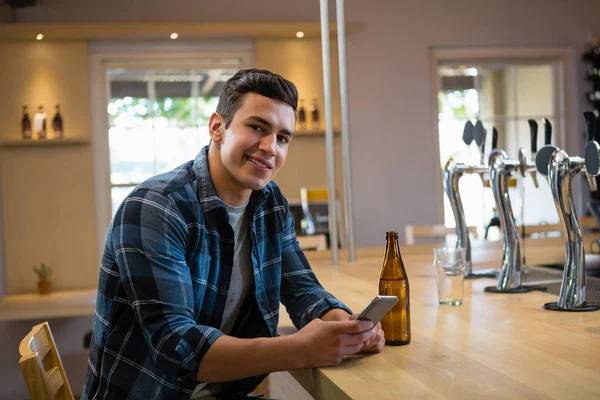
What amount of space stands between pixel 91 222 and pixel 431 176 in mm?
2536

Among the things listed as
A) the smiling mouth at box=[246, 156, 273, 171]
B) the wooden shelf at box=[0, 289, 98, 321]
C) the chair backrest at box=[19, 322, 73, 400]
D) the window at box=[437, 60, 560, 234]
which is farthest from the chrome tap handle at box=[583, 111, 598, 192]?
the window at box=[437, 60, 560, 234]

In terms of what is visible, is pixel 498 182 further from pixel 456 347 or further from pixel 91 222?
pixel 91 222

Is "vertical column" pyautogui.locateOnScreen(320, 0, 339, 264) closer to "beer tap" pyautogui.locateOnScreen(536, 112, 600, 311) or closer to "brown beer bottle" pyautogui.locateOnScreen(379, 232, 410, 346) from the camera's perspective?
"beer tap" pyautogui.locateOnScreen(536, 112, 600, 311)

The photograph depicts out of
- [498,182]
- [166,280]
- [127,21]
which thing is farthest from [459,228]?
[127,21]

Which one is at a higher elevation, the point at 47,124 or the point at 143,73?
the point at 143,73

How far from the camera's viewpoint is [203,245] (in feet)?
4.50

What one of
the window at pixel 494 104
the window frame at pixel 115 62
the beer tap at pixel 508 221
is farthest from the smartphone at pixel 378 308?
the window at pixel 494 104

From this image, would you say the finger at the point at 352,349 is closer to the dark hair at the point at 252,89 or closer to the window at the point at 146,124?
the dark hair at the point at 252,89

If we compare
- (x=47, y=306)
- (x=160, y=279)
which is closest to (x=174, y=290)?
(x=160, y=279)

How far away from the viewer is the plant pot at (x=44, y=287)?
192 inches

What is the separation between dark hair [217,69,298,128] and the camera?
141 centimetres

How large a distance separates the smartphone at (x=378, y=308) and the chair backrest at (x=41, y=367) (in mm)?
525

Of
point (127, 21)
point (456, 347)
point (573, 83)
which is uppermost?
point (127, 21)

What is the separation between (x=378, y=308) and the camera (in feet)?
3.84
